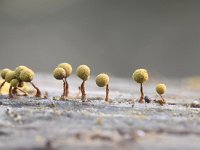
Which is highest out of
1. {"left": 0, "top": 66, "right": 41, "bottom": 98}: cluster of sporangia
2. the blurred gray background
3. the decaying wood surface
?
the blurred gray background

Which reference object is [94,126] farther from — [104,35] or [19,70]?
[104,35]

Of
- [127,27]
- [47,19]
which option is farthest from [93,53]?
[47,19]

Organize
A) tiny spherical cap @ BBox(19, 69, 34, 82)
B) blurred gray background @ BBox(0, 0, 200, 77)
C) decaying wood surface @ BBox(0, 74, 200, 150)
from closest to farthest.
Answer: decaying wood surface @ BBox(0, 74, 200, 150)
tiny spherical cap @ BBox(19, 69, 34, 82)
blurred gray background @ BBox(0, 0, 200, 77)

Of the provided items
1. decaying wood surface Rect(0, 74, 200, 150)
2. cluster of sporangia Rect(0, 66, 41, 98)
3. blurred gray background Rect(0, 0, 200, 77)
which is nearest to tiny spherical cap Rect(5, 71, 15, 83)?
cluster of sporangia Rect(0, 66, 41, 98)

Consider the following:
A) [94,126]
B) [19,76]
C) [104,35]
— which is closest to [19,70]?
[19,76]

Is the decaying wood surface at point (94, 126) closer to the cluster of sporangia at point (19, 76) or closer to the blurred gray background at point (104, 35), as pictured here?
the cluster of sporangia at point (19, 76)

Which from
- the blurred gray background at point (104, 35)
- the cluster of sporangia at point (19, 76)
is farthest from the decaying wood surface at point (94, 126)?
the blurred gray background at point (104, 35)

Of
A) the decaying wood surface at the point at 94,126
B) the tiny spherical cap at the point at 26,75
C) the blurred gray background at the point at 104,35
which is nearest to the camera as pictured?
the decaying wood surface at the point at 94,126

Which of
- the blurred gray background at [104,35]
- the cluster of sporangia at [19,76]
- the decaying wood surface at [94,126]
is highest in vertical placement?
the blurred gray background at [104,35]

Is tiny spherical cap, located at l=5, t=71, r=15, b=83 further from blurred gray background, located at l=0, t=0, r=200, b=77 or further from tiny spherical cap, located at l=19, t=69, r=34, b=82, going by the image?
blurred gray background, located at l=0, t=0, r=200, b=77
